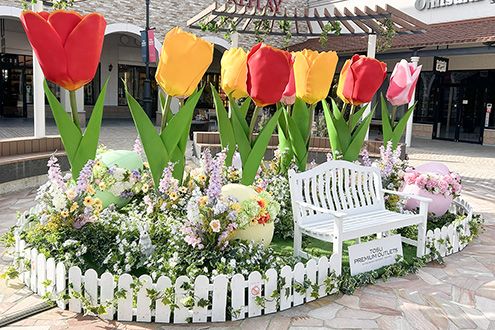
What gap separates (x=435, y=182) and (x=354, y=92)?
137 centimetres

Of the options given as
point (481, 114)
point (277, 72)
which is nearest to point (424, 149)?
point (481, 114)

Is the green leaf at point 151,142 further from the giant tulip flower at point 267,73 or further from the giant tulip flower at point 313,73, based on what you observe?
the giant tulip flower at point 313,73

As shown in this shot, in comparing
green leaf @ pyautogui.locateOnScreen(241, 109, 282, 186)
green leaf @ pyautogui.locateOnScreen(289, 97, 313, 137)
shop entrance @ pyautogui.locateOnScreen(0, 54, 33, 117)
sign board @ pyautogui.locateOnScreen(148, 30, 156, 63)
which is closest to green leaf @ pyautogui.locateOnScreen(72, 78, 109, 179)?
green leaf @ pyautogui.locateOnScreen(241, 109, 282, 186)

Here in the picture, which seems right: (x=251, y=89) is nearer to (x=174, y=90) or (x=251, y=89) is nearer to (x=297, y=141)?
(x=174, y=90)

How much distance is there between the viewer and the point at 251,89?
13.0 ft

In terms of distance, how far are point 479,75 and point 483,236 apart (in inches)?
539

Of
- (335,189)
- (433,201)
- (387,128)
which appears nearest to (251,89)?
(335,189)

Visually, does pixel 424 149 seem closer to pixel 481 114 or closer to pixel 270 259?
pixel 481 114

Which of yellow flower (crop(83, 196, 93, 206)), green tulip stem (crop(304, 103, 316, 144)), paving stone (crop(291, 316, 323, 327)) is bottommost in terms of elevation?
paving stone (crop(291, 316, 323, 327))

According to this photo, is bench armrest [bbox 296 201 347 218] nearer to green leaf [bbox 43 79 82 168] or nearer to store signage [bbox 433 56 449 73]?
green leaf [bbox 43 79 82 168]

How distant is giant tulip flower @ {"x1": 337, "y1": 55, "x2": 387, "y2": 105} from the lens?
15.5 ft

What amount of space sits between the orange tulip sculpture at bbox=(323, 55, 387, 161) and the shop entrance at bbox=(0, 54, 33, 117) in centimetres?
1871

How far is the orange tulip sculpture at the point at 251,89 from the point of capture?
3.87m

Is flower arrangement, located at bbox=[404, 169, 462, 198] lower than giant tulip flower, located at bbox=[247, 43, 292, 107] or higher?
lower
